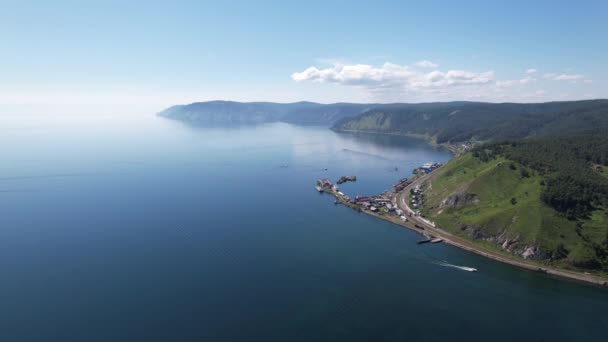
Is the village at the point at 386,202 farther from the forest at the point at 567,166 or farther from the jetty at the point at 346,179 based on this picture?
the forest at the point at 567,166

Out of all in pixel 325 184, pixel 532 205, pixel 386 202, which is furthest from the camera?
pixel 325 184

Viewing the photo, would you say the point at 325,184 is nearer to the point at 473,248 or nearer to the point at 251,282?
the point at 473,248

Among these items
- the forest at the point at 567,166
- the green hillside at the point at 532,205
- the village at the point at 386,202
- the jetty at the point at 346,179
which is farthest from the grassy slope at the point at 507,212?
the jetty at the point at 346,179

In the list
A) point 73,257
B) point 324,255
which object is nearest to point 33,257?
point 73,257

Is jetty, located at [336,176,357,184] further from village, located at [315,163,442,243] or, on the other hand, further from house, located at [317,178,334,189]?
house, located at [317,178,334,189]

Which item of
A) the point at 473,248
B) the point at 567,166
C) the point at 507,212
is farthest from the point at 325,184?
the point at 567,166

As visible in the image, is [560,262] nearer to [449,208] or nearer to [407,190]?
[449,208]

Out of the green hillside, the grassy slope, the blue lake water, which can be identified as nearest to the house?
the blue lake water
